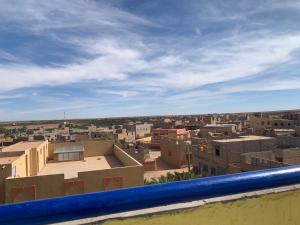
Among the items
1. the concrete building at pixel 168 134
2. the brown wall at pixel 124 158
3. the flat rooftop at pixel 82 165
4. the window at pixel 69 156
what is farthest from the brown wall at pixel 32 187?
the concrete building at pixel 168 134

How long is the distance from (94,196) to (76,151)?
23.0 metres

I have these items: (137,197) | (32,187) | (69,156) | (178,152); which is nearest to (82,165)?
(69,156)

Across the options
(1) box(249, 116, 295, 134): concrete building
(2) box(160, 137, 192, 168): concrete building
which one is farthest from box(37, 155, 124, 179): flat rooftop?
(1) box(249, 116, 295, 134): concrete building

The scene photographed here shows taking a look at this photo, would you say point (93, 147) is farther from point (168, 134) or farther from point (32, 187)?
point (168, 134)

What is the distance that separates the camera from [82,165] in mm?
21281

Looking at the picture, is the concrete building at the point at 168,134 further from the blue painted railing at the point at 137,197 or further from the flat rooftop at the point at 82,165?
the blue painted railing at the point at 137,197

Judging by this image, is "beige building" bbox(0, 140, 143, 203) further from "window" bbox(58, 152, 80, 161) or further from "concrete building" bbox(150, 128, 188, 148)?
"concrete building" bbox(150, 128, 188, 148)

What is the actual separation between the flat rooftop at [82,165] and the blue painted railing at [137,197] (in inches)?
690

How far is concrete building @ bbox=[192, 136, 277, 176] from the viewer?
80.1 feet

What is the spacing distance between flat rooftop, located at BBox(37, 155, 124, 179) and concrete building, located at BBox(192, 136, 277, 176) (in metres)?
7.80

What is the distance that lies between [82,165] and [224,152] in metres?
10.5

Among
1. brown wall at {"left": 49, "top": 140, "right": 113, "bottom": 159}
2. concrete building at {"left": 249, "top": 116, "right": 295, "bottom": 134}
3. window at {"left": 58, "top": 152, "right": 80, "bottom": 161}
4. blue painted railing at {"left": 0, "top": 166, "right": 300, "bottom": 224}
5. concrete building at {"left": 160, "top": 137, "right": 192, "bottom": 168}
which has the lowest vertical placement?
concrete building at {"left": 160, "top": 137, "right": 192, "bottom": 168}

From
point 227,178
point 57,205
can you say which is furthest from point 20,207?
point 227,178

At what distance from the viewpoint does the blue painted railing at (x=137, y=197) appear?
3.97ft
